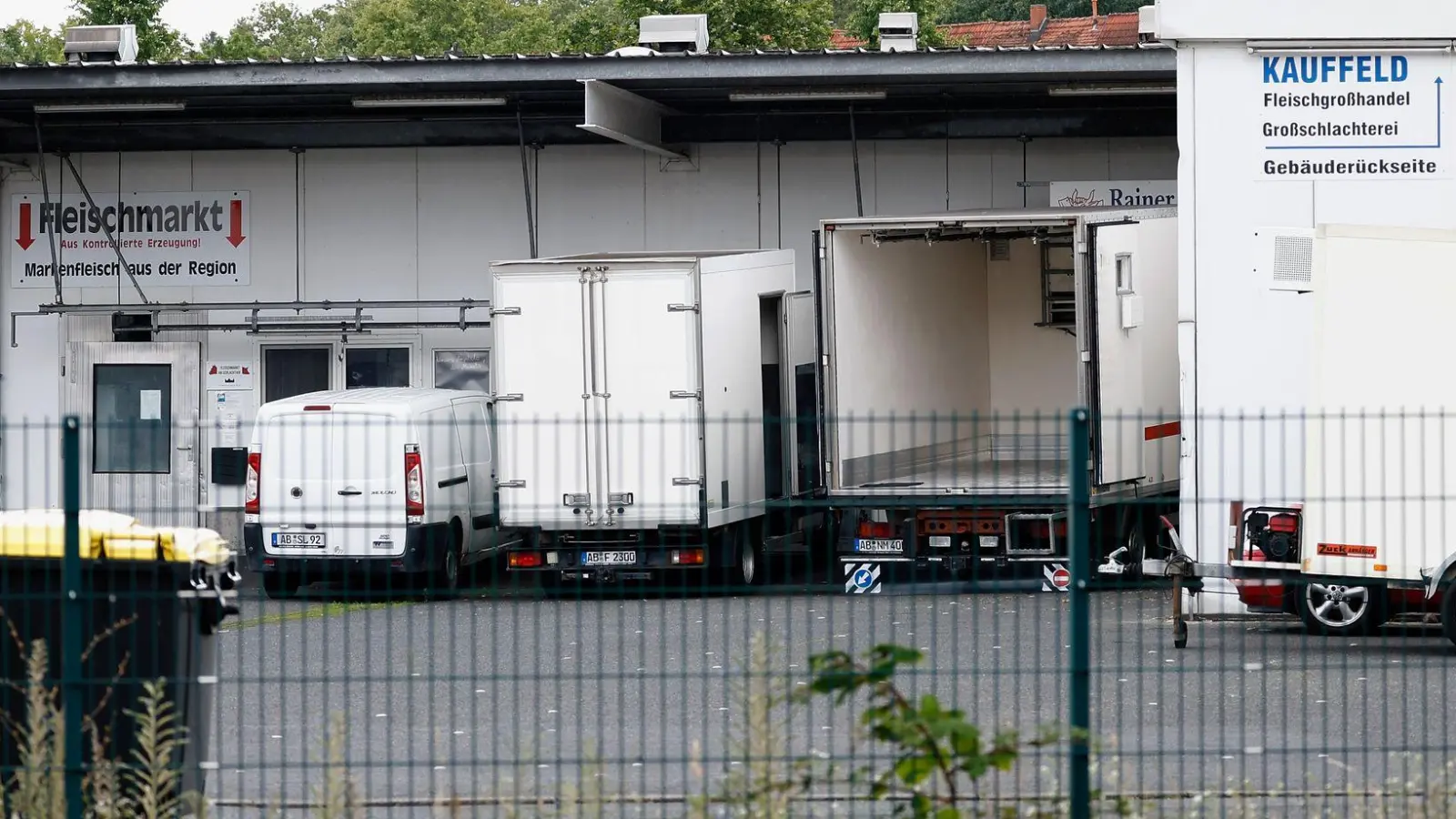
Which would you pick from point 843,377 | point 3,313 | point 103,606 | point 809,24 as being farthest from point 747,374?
point 809,24

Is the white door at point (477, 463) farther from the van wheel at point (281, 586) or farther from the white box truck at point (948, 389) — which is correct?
the van wheel at point (281, 586)

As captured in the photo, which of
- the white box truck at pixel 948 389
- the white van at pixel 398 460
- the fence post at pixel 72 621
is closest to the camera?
the fence post at pixel 72 621

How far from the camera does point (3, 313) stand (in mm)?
23109

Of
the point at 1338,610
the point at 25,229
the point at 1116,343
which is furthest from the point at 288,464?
the point at 1338,610

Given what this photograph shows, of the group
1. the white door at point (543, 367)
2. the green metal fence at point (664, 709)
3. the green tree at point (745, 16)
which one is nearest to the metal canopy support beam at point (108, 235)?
the white door at point (543, 367)

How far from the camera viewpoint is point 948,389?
20.2m

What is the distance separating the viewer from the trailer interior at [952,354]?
17656 millimetres

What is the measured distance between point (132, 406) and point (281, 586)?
14.5 meters

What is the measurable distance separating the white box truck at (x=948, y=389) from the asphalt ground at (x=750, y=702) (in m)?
2.19

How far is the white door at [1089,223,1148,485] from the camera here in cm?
1691

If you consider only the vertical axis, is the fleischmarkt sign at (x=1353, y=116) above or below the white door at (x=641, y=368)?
above

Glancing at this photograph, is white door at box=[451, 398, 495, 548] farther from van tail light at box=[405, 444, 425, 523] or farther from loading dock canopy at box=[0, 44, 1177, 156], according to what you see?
loading dock canopy at box=[0, 44, 1177, 156]

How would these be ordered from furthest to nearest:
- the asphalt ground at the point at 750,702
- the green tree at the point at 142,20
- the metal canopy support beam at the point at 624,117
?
the green tree at the point at 142,20 → the metal canopy support beam at the point at 624,117 → the asphalt ground at the point at 750,702

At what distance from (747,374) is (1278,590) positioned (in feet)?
21.5
